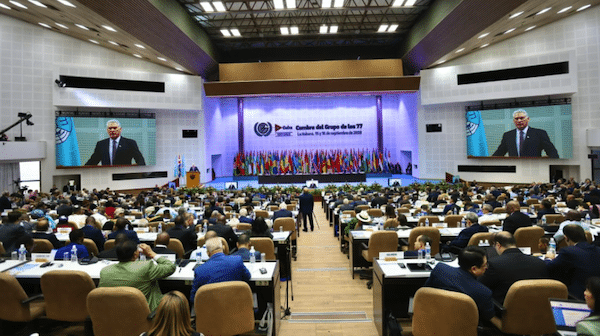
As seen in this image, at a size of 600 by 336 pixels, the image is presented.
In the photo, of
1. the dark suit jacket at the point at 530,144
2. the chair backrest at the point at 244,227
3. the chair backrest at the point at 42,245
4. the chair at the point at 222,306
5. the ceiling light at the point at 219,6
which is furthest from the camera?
the dark suit jacket at the point at 530,144

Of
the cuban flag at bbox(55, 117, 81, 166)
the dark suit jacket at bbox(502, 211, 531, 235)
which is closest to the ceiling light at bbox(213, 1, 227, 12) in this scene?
the cuban flag at bbox(55, 117, 81, 166)

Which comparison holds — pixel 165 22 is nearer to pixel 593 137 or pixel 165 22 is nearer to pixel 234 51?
pixel 234 51

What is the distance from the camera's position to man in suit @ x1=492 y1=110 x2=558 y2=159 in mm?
19016

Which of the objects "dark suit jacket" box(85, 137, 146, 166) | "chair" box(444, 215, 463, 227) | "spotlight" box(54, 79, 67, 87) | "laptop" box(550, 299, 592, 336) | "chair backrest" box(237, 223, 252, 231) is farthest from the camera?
"dark suit jacket" box(85, 137, 146, 166)

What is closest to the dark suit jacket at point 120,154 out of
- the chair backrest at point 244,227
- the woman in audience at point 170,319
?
the chair backrest at point 244,227

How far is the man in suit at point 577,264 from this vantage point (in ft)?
11.8

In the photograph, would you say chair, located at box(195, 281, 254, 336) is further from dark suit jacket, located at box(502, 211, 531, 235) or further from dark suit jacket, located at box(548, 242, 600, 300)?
dark suit jacket, located at box(502, 211, 531, 235)

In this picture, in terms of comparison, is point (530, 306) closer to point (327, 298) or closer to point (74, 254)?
point (327, 298)

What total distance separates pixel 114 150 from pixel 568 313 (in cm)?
2148

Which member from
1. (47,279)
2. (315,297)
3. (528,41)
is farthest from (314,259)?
(528,41)

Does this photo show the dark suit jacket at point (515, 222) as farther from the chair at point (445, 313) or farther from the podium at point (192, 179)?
the podium at point (192, 179)

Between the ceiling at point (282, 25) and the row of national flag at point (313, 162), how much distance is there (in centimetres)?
620

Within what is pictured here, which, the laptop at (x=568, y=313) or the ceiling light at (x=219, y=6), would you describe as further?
the ceiling light at (x=219, y=6)

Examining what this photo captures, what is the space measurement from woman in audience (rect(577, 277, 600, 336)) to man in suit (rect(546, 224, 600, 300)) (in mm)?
1453
